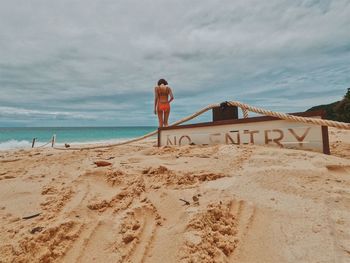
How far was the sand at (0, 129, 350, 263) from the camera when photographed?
122 centimetres

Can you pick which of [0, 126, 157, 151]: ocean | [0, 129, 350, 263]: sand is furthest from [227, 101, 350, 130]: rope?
[0, 126, 157, 151]: ocean

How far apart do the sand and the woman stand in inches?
154

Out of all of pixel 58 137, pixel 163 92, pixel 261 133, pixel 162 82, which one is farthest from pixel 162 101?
pixel 58 137

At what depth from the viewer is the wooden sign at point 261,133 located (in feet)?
9.55

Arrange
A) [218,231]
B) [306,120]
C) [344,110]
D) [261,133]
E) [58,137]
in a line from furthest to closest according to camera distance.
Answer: [58,137]
[344,110]
[261,133]
[306,120]
[218,231]

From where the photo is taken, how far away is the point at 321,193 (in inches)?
65.4

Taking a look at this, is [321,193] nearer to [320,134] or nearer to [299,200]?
[299,200]

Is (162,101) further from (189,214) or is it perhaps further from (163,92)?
(189,214)

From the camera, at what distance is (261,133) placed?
10.9 ft

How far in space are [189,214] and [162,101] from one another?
4.88m

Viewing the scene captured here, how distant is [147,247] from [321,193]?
1225 millimetres

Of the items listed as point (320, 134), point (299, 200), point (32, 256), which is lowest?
point (32, 256)

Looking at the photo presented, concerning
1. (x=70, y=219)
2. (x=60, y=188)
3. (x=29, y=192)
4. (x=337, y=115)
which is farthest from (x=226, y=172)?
(x=337, y=115)

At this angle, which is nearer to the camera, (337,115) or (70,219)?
(70,219)
